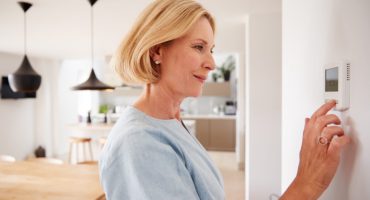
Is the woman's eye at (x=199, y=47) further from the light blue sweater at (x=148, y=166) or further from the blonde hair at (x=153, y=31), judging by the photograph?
the light blue sweater at (x=148, y=166)

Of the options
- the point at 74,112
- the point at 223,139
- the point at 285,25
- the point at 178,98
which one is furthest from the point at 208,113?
the point at 178,98

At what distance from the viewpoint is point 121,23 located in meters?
3.35

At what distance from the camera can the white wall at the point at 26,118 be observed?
17.8 feet

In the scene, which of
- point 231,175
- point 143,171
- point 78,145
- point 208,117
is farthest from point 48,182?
point 208,117

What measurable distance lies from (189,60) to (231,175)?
15.1 feet

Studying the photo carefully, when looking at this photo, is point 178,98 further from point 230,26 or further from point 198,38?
point 230,26

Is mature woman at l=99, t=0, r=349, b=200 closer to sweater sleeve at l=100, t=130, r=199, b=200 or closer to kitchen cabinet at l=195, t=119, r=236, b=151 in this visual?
sweater sleeve at l=100, t=130, r=199, b=200

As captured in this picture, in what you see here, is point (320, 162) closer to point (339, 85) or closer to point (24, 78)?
point (339, 85)

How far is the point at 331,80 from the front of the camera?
0.78 m

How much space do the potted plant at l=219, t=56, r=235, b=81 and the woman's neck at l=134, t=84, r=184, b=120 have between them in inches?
262

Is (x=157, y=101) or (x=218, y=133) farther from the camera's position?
(x=218, y=133)

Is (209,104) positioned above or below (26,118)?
above

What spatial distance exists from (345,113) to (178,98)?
1.43 feet

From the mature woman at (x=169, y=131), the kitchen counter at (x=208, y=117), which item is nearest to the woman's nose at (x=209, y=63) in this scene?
the mature woman at (x=169, y=131)
